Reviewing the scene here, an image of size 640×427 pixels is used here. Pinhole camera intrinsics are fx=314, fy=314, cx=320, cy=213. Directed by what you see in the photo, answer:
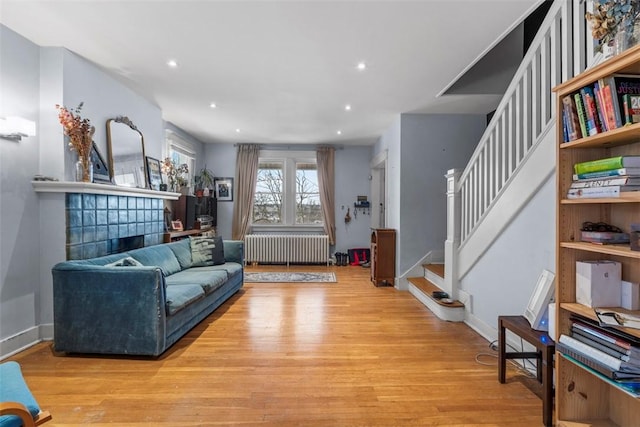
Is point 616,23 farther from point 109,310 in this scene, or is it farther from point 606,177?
point 109,310

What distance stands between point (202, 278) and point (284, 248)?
3296 mm

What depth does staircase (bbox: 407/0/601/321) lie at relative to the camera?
90.1 inches

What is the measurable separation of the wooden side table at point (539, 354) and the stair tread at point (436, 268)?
1.96 meters

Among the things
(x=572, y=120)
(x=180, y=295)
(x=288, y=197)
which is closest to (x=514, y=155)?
(x=572, y=120)

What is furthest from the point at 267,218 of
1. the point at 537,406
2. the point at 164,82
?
the point at 537,406

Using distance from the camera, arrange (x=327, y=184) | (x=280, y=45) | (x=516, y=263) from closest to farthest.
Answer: (x=516, y=263) → (x=280, y=45) → (x=327, y=184)

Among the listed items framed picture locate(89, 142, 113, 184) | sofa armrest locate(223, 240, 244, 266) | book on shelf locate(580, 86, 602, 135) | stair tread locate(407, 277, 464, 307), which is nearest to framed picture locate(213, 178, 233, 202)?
sofa armrest locate(223, 240, 244, 266)

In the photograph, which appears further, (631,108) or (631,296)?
(631,296)

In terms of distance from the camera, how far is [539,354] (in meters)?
2.19

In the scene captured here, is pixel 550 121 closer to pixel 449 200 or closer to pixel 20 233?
pixel 449 200

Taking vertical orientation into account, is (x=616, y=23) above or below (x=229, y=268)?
above

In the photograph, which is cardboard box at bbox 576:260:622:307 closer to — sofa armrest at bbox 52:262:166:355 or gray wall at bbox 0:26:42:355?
sofa armrest at bbox 52:262:166:355

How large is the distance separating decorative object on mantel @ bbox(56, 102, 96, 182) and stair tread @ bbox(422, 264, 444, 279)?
4.32 metres

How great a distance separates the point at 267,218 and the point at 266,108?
3.24 m
